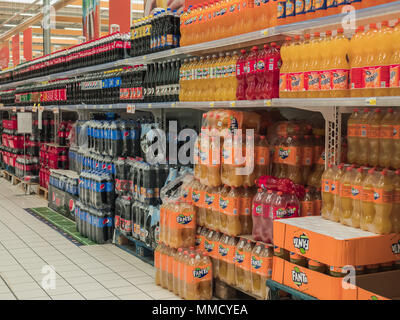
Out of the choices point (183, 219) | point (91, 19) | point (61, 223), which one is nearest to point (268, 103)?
point (183, 219)

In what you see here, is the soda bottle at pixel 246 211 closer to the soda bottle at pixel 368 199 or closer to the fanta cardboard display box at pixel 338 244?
the fanta cardboard display box at pixel 338 244

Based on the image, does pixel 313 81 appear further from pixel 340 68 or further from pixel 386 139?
pixel 386 139

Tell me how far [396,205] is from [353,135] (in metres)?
0.60

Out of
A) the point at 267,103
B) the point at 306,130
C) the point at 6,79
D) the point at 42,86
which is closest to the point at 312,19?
the point at 267,103

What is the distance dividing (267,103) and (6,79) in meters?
12.5

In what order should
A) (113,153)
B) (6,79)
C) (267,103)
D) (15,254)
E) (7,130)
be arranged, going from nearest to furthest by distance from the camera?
1. (267,103)
2. (15,254)
3. (113,153)
4. (7,130)
5. (6,79)

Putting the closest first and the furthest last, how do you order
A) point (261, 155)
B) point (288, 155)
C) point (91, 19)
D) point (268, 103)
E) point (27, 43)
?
point (268, 103) → point (288, 155) → point (261, 155) → point (91, 19) → point (27, 43)

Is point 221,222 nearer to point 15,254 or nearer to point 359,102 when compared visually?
point 359,102

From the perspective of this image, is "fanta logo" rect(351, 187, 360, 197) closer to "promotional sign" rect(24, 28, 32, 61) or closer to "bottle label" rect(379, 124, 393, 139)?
"bottle label" rect(379, 124, 393, 139)

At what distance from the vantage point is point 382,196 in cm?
326

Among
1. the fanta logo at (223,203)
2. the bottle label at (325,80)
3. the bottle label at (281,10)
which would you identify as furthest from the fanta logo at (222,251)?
the bottle label at (281,10)

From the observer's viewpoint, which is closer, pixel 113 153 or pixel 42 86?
pixel 113 153

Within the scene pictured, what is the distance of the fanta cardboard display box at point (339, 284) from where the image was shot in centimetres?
315
